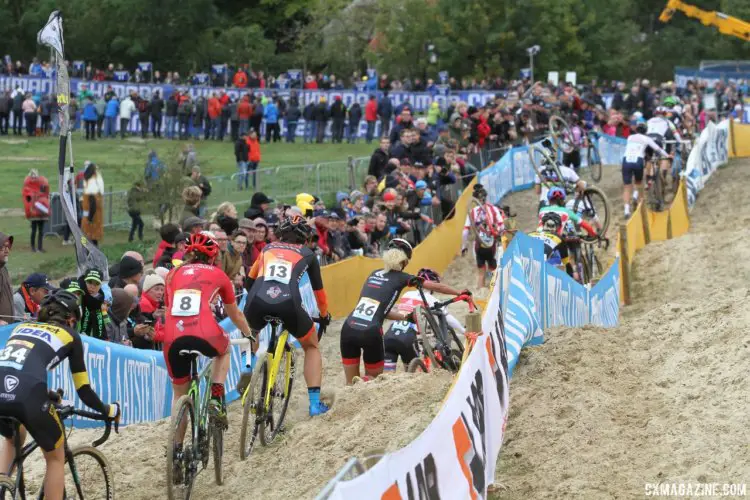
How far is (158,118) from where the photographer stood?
3984 cm

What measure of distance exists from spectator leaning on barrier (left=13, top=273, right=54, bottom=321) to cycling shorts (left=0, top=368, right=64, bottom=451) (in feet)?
14.8

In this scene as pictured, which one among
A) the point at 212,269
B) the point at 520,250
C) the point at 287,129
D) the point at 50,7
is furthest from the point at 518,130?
the point at 50,7

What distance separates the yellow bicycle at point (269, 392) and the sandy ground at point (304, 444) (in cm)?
13

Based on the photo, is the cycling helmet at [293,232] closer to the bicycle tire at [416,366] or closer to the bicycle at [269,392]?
the bicycle at [269,392]

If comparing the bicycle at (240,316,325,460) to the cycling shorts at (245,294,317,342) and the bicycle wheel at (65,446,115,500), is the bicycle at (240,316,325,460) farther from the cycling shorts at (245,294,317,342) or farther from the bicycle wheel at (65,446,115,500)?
the bicycle wheel at (65,446,115,500)

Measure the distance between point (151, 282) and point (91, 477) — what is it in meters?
3.03

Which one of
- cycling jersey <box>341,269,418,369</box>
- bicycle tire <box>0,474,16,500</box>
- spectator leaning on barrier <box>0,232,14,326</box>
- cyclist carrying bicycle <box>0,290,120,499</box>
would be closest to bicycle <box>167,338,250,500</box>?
cyclist carrying bicycle <box>0,290,120,499</box>

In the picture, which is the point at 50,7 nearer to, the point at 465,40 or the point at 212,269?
the point at 465,40

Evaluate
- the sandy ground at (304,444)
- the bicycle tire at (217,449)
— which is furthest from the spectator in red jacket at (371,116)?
the bicycle tire at (217,449)

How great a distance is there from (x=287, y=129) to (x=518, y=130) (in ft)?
33.5

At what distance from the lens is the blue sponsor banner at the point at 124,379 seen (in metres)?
11.6

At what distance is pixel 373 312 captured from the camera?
1166 centimetres

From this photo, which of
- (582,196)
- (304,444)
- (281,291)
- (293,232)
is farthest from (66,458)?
(582,196)

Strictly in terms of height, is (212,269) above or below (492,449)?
above
